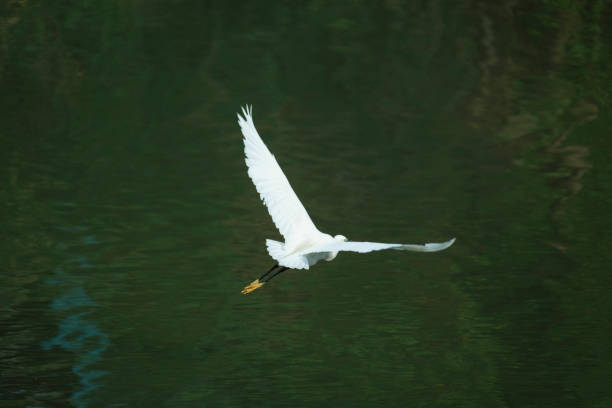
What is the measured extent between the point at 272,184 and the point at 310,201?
5930 mm

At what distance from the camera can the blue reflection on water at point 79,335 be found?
990 centimetres

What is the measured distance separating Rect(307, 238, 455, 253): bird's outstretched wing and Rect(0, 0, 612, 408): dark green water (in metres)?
2.71

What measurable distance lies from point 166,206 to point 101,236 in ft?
4.25

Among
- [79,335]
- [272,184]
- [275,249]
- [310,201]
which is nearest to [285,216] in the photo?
[272,184]

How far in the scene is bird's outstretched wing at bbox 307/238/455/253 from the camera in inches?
231

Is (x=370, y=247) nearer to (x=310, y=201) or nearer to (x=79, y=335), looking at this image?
(x=79, y=335)

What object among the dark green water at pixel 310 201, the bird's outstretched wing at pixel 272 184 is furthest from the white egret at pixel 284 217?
the dark green water at pixel 310 201

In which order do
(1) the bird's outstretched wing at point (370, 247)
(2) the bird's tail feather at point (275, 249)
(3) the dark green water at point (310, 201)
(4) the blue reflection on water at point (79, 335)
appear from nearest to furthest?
(1) the bird's outstretched wing at point (370, 247) → (2) the bird's tail feather at point (275, 249) → (4) the blue reflection on water at point (79, 335) → (3) the dark green water at point (310, 201)

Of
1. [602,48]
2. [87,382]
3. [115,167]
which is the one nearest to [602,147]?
[602,48]

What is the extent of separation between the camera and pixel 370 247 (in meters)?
6.39

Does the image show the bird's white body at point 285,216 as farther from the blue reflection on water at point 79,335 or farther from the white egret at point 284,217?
the blue reflection on water at point 79,335

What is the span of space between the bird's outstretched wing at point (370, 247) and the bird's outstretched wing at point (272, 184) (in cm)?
69

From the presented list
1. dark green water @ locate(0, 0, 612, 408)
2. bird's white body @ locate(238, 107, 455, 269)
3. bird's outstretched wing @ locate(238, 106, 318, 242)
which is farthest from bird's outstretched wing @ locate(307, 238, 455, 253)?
dark green water @ locate(0, 0, 612, 408)

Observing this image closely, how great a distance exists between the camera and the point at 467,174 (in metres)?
15.5
